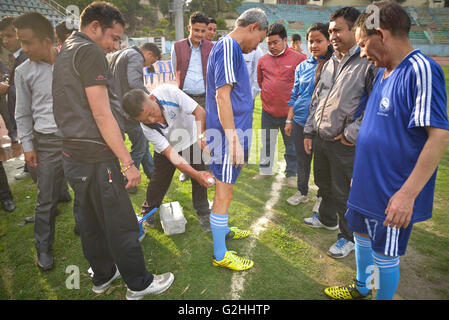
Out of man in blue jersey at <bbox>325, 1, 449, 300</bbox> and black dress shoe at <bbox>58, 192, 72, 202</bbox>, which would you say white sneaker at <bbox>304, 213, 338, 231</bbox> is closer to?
man in blue jersey at <bbox>325, 1, 449, 300</bbox>

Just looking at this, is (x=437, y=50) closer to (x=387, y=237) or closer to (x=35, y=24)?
(x=387, y=237)

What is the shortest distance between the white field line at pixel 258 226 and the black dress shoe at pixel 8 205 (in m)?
3.43

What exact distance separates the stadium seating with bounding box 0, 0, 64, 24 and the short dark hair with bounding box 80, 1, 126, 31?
22565 millimetres

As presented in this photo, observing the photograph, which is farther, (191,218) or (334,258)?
(191,218)

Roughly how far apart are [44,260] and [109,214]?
4.56ft

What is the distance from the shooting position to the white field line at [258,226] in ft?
8.21

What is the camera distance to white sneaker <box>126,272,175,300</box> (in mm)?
2355

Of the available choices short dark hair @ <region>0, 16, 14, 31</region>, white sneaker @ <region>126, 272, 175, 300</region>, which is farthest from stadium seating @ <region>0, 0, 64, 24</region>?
white sneaker @ <region>126, 272, 175, 300</region>

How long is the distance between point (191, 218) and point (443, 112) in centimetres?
293

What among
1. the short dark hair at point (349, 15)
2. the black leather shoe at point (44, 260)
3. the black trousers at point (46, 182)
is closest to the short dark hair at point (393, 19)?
the short dark hair at point (349, 15)

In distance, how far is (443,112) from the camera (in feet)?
4.92
